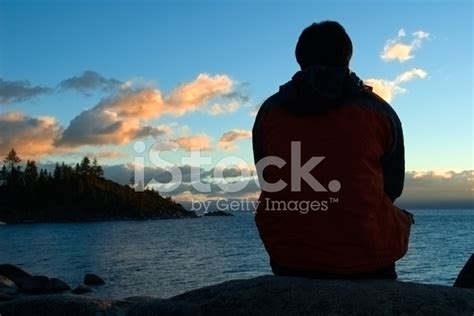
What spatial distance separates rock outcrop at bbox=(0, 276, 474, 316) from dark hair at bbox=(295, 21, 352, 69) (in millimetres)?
1839

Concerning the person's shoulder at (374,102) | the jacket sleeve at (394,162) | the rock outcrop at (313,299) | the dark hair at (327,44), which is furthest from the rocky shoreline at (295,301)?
the dark hair at (327,44)

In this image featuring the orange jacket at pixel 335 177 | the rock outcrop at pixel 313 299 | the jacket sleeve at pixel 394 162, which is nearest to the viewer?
the orange jacket at pixel 335 177

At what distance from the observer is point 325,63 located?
459 cm

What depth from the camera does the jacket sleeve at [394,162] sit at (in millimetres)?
4566

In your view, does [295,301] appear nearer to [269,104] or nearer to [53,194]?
[269,104]

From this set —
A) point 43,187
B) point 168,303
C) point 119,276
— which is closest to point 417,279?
point 119,276

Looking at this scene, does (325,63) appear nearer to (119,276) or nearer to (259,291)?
(259,291)

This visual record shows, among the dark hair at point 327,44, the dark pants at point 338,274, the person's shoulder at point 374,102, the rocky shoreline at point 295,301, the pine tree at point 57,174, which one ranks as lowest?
the rocky shoreline at point 295,301

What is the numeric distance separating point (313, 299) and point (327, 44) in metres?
2.09

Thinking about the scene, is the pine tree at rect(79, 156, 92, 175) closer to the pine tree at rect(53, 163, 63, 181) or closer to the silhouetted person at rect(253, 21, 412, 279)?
the pine tree at rect(53, 163, 63, 181)

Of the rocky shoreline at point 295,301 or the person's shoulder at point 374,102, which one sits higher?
the person's shoulder at point 374,102

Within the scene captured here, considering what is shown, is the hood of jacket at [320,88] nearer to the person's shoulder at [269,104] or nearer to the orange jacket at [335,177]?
the orange jacket at [335,177]

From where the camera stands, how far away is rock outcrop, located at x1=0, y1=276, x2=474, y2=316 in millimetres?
4426

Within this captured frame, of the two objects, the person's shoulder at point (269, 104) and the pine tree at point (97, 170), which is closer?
the person's shoulder at point (269, 104)
